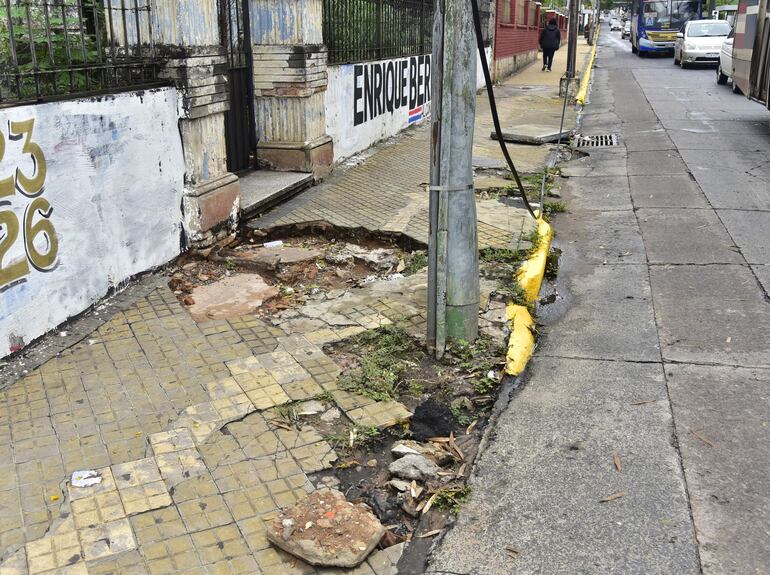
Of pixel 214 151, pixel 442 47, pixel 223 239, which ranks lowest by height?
pixel 223 239

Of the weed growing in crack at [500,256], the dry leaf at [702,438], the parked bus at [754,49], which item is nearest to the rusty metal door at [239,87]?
the weed growing in crack at [500,256]

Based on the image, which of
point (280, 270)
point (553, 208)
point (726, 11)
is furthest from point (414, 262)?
point (726, 11)

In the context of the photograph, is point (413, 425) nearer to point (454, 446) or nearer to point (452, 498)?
point (454, 446)

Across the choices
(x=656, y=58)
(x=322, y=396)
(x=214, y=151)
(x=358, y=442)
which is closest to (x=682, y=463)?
(x=358, y=442)

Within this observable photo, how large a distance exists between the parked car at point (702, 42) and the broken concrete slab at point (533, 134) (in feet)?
52.5

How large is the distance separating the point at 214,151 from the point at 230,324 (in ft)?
7.11

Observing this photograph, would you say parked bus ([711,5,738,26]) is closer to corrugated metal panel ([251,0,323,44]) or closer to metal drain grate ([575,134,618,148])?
metal drain grate ([575,134,618,148])

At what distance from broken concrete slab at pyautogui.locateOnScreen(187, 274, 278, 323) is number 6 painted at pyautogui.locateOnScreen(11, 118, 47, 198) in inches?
57.3

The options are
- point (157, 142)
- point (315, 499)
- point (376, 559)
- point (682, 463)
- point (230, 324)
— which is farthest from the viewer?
point (157, 142)

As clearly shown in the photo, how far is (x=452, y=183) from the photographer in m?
4.78

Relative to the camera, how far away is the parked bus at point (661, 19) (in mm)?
35812

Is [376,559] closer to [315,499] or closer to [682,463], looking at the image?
[315,499]

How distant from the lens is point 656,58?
119 feet

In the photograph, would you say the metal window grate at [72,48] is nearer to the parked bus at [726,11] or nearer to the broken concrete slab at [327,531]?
the broken concrete slab at [327,531]
